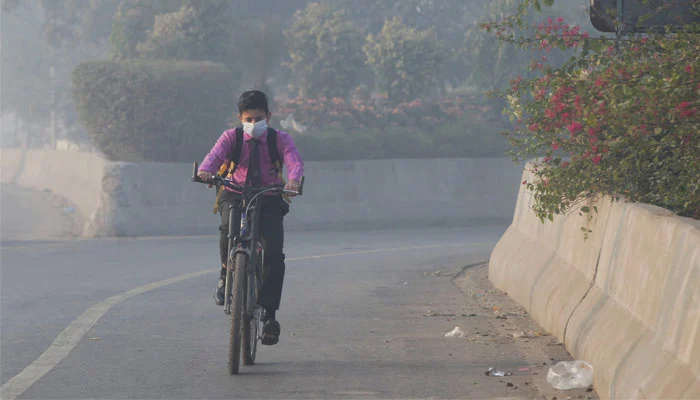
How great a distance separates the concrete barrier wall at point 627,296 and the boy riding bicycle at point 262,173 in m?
2.07

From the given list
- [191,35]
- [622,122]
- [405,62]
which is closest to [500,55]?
[405,62]

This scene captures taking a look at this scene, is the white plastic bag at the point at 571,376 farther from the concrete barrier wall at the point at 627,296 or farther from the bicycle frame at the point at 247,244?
the bicycle frame at the point at 247,244

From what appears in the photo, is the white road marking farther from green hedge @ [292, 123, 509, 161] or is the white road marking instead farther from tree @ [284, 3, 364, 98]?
tree @ [284, 3, 364, 98]

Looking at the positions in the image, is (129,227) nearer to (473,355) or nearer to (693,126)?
(473,355)

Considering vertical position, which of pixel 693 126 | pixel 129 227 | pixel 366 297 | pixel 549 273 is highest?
pixel 693 126

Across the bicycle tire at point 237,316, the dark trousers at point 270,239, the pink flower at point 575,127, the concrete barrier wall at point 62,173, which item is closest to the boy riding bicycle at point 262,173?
the dark trousers at point 270,239

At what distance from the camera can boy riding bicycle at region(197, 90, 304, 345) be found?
8445mm

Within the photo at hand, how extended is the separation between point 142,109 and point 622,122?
18.8m

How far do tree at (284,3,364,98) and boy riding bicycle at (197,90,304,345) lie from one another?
2787 centimetres

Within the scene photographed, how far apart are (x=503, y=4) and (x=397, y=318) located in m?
27.8

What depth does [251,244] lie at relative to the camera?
8172 millimetres

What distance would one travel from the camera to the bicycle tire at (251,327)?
26.3 ft

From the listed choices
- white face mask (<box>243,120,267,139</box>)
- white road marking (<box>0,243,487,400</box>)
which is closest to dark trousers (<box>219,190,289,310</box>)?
white face mask (<box>243,120,267,139</box>)

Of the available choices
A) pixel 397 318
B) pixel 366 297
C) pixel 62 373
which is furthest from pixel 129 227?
pixel 62 373
